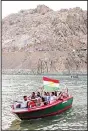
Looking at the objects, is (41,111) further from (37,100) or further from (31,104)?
(37,100)

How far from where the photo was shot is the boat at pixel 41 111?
86.9 feet

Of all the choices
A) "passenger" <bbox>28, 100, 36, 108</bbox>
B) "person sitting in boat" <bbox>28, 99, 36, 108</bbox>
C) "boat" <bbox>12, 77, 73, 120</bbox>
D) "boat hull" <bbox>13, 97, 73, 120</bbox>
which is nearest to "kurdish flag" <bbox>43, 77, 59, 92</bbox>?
"boat" <bbox>12, 77, 73, 120</bbox>

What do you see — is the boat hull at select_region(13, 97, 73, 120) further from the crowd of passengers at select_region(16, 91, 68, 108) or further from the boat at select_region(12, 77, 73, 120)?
the crowd of passengers at select_region(16, 91, 68, 108)

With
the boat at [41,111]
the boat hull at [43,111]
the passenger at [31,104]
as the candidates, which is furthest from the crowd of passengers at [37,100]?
the boat hull at [43,111]

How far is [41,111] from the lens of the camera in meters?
27.4

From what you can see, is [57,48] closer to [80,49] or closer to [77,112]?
[80,49]

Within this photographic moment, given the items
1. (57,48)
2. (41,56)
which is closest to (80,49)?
(57,48)

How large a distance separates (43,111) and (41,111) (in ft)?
0.84

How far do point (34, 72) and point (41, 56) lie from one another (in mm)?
15533

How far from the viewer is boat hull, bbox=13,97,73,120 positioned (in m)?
26.5

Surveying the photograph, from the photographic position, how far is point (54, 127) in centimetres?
2520

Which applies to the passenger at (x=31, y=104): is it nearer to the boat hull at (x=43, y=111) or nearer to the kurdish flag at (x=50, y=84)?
the boat hull at (x=43, y=111)

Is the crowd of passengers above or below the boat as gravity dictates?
above

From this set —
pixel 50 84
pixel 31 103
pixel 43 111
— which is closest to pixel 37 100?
pixel 31 103
